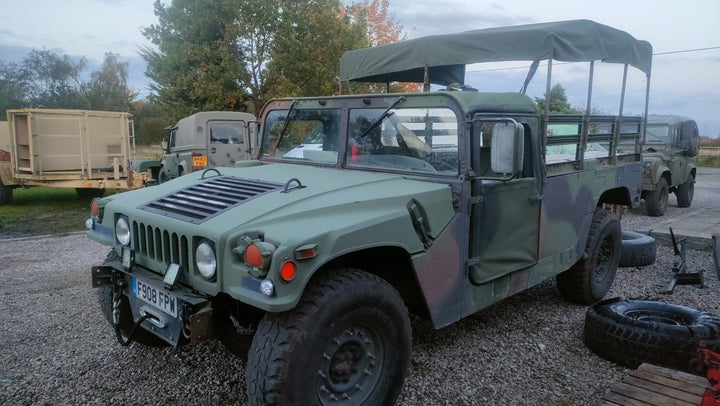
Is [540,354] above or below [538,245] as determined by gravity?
below

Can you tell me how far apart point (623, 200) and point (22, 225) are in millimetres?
9675

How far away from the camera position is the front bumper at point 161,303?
2719 millimetres

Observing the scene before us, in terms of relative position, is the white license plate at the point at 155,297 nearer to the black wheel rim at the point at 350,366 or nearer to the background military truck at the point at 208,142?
the black wheel rim at the point at 350,366

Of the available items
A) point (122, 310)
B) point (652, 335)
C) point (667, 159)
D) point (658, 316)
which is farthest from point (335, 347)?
point (667, 159)

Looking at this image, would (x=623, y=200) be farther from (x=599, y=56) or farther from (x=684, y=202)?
(x=684, y=202)

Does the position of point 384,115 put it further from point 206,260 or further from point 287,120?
point 206,260

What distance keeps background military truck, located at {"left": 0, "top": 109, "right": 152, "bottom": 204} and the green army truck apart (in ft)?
28.1

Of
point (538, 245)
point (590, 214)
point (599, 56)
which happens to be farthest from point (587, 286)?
point (599, 56)

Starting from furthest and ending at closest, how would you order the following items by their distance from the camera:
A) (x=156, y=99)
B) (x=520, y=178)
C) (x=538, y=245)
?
(x=156, y=99), (x=538, y=245), (x=520, y=178)

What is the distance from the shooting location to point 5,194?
11.9 metres

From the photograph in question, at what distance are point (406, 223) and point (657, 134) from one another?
10.8 m

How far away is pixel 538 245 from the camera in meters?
4.14

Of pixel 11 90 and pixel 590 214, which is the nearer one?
pixel 590 214

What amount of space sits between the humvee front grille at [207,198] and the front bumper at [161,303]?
39 centimetres
